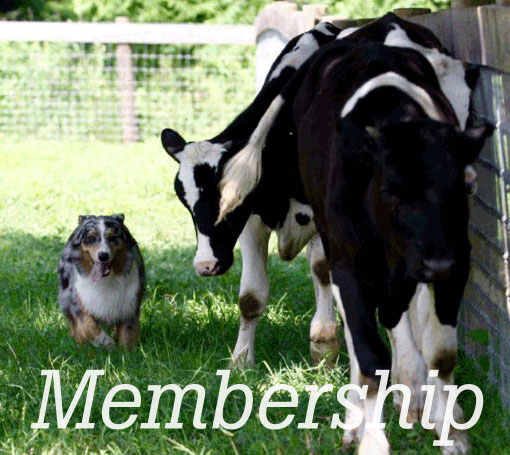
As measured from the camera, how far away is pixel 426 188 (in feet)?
15.4

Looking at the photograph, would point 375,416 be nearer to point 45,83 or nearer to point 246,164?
point 246,164

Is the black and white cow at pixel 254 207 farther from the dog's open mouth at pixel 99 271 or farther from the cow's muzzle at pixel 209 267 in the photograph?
the dog's open mouth at pixel 99 271

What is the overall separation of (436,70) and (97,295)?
11.1ft

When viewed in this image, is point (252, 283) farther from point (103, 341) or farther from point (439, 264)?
point (439, 264)

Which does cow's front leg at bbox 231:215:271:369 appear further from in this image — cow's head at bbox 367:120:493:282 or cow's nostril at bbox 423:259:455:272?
cow's nostril at bbox 423:259:455:272

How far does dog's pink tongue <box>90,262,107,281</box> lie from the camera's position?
8555 mm

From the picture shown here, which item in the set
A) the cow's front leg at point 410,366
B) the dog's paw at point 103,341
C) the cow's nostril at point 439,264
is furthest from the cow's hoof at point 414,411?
the dog's paw at point 103,341

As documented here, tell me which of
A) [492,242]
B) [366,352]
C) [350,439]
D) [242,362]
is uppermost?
[492,242]

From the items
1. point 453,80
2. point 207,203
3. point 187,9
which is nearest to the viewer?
point 453,80

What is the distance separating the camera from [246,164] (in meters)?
6.90

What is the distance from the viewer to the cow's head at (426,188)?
4.69m

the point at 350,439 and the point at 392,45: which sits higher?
the point at 392,45

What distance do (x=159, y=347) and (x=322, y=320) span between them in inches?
38.7

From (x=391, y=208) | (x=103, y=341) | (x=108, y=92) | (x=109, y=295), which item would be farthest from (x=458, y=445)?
(x=108, y=92)
